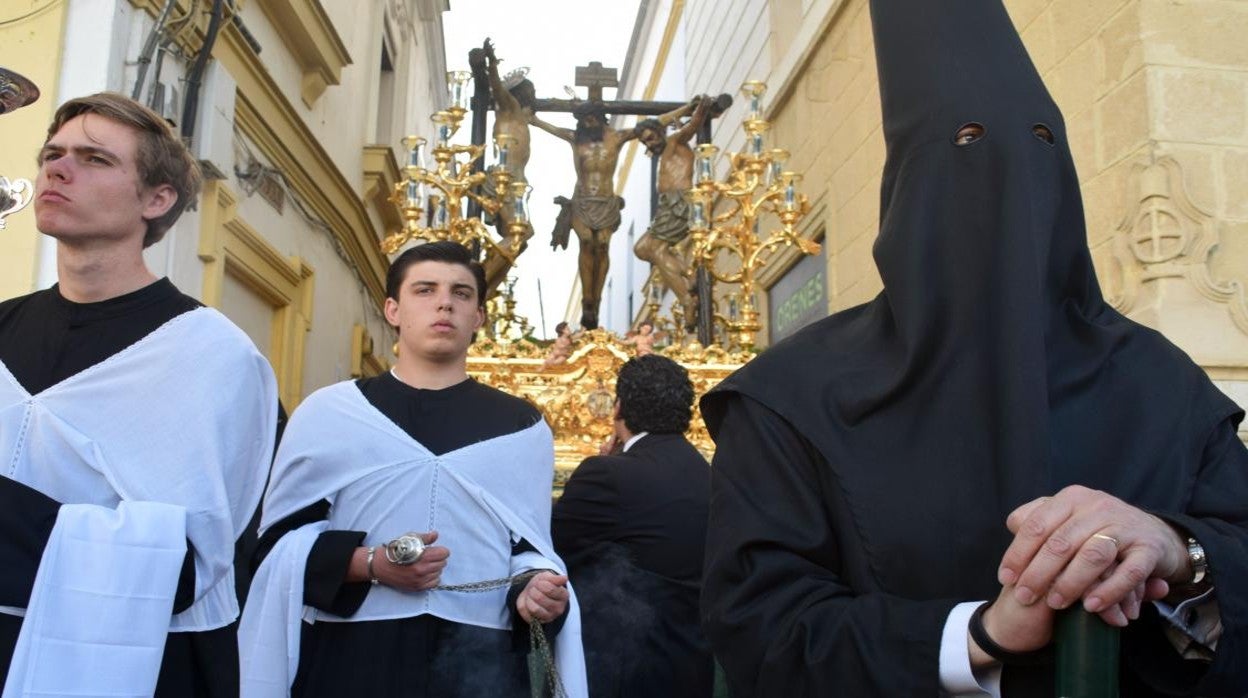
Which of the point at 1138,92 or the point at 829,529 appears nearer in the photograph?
the point at 829,529

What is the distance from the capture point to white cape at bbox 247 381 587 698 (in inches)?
111

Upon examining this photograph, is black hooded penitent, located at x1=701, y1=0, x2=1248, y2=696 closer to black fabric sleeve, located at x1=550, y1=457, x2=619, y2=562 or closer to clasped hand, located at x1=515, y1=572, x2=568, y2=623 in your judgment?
clasped hand, located at x1=515, y1=572, x2=568, y2=623

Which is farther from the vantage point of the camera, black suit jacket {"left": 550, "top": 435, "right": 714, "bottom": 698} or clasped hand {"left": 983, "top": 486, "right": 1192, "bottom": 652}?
black suit jacket {"left": 550, "top": 435, "right": 714, "bottom": 698}

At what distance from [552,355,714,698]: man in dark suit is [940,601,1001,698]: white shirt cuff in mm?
2401

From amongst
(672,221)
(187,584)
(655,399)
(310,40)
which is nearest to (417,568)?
(187,584)

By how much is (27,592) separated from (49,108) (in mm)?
3743

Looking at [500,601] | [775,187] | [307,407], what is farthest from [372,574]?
[775,187]

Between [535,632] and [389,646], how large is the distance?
37 centimetres

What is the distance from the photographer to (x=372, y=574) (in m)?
2.66

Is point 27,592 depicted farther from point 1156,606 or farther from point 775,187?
point 775,187

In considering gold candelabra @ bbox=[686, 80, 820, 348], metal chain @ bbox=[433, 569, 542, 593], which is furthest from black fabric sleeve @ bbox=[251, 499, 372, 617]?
gold candelabra @ bbox=[686, 80, 820, 348]

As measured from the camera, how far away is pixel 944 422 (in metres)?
1.43

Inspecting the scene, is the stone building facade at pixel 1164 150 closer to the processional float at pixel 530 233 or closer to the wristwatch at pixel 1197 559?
the processional float at pixel 530 233

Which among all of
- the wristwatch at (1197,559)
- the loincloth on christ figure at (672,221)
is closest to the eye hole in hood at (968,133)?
the wristwatch at (1197,559)
